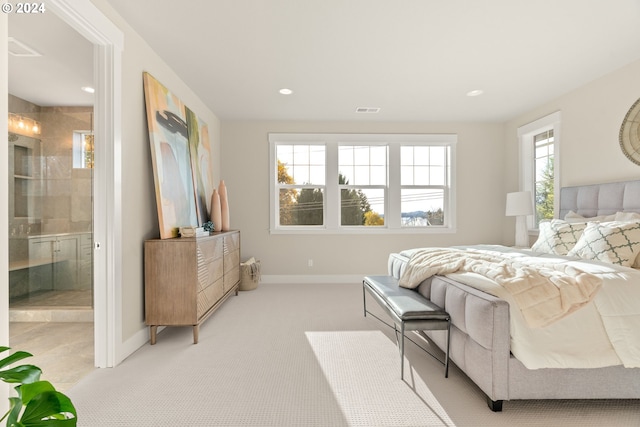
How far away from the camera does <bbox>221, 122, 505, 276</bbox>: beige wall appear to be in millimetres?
5199

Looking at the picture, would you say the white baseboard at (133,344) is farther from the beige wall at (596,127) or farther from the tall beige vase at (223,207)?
the beige wall at (596,127)

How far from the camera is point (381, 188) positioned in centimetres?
537

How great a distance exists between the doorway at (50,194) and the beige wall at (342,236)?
75.6 inches

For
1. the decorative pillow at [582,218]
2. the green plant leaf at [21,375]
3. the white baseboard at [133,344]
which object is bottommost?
the white baseboard at [133,344]

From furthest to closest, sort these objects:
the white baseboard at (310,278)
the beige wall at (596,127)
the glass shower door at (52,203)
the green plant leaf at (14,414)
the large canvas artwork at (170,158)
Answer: the white baseboard at (310,278), the glass shower door at (52,203), the beige wall at (596,127), the large canvas artwork at (170,158), the green plant leaf at (14,414)

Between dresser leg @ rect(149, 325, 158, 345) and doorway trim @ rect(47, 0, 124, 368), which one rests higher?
doorway trim @ rect(47, 0, 124, 368)

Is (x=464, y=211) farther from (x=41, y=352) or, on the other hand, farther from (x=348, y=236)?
(x=41, y=352)

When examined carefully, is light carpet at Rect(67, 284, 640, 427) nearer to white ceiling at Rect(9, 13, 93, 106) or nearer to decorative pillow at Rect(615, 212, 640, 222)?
decorative pillow at Rect(615, 212, 640, 222)

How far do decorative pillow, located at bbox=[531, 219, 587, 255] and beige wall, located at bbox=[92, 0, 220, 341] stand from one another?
3728mm

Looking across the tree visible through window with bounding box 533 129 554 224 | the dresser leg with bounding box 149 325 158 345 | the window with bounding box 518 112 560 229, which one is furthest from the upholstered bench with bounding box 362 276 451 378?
the tree visible through window with bounding box 533 129 554 224

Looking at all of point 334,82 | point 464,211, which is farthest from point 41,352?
point 464,211

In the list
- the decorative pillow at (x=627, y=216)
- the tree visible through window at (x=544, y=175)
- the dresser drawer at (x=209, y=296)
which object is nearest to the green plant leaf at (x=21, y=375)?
the dresser drawer at (x=209, y=296)

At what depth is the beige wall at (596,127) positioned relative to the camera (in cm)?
329

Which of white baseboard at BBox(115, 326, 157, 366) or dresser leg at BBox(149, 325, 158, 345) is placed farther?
dresser leg at BBox(149, 325, 158, 345)
